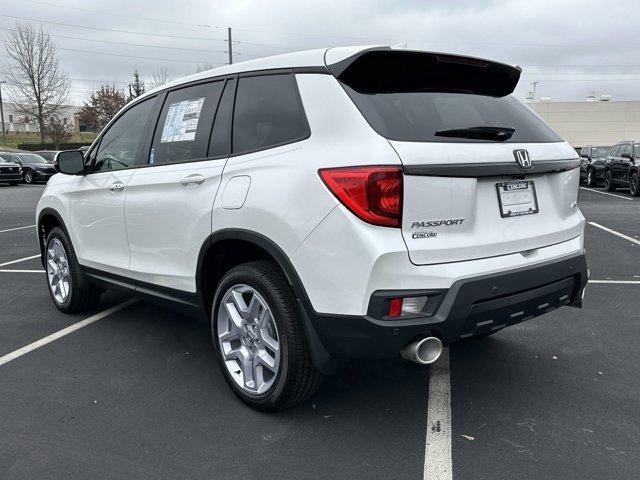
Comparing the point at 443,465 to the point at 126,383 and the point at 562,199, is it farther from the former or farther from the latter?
the point at 126,383

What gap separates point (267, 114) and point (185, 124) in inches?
32.1

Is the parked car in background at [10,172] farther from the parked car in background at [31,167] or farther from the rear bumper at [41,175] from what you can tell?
the rear bumper at [41,175]

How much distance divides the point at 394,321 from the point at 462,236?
52 cm

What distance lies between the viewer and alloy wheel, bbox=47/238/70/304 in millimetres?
5070

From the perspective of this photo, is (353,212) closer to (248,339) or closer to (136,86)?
(248,339)

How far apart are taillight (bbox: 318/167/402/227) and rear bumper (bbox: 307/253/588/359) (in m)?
0.33

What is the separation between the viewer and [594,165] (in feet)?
67.9

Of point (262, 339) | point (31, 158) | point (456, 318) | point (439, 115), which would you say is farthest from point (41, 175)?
point (456, 318)

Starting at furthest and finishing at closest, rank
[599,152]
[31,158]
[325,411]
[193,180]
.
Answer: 1. [31,158]
2. [599,152]
3. [193,180]
4. [325,411]

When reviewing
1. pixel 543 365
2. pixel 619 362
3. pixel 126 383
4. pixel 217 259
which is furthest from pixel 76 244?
pixel 619 362

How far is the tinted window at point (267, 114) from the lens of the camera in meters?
2.91

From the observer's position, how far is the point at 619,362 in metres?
3.79

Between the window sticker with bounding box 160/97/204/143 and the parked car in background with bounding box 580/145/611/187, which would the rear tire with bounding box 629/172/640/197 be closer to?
the parked car in background with bounding box 580/145/611/187

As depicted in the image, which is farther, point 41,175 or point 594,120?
point 594,120
